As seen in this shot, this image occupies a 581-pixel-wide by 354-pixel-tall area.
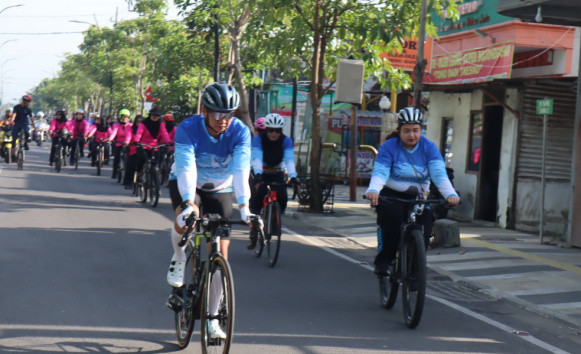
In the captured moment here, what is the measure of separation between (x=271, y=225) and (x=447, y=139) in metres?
11.0

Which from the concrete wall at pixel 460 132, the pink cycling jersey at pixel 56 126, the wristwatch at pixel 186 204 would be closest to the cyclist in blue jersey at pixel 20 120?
the pink cycling jersey at pixel 56 126

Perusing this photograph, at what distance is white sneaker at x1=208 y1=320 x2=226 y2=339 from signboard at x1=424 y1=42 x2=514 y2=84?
14.1 metres

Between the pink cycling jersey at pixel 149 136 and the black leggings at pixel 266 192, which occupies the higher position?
the pink cycling jersey at pixel 149 136

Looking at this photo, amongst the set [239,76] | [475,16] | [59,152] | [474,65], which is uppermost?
[475,16]

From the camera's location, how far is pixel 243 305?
8.08 metres

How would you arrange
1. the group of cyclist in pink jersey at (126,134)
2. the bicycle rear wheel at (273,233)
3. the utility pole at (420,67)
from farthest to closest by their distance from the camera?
the group of cyclist in pink jersey at (126,134)
the utility pole at (420,67)
the bicycle rear wheel at (273,233)

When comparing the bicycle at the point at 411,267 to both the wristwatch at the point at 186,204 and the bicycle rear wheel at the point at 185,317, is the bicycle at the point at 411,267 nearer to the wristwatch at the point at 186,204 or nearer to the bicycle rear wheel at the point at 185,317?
the bicycle rear wheel at the point at 185,317

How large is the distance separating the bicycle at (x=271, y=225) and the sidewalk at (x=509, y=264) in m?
2.32

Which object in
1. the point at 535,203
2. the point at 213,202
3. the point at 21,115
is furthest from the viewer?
the point at 21,115

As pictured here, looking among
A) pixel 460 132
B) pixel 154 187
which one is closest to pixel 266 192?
pixel 154 187

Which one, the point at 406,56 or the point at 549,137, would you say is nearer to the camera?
the point at 549,137

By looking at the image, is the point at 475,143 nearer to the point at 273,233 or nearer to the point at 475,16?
the point at 475,16

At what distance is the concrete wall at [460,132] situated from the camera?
752 inches

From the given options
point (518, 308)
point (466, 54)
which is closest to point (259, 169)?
point (518, 308)
